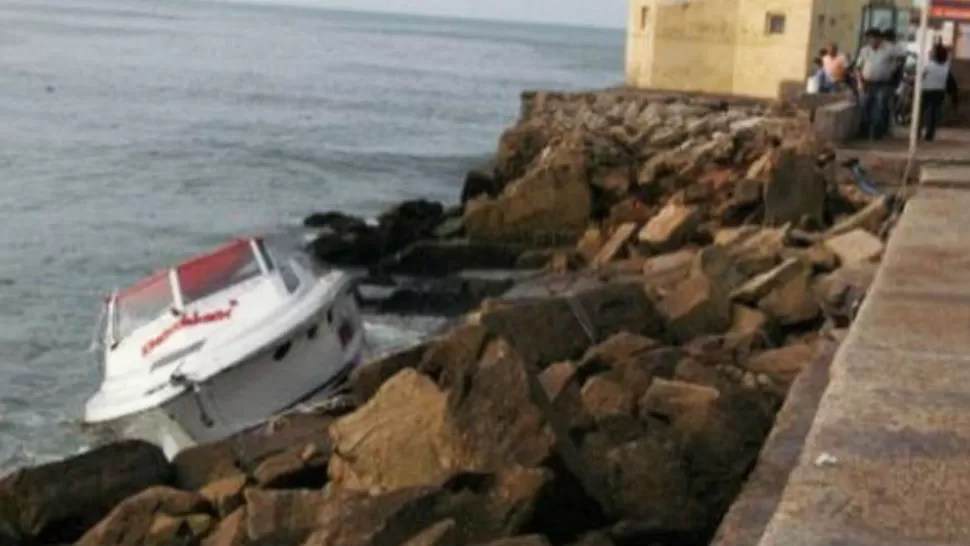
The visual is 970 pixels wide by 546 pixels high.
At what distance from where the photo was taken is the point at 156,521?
25.3ft

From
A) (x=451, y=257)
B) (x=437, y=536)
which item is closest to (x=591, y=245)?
(x=451, y=257)

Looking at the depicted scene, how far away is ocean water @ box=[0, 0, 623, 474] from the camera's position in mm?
17044

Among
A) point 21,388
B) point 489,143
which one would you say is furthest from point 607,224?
point 489,143

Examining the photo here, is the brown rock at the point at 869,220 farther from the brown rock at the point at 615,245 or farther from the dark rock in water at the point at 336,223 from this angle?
the dark rock in water at the point at 336,223

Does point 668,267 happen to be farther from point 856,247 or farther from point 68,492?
point 68,492

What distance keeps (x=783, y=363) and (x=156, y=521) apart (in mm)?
3861

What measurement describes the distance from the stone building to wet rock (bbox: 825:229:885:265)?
20.5m

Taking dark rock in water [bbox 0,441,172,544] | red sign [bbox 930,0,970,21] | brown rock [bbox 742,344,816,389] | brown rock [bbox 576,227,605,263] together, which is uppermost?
red sign [bbox 930,0,970,21]

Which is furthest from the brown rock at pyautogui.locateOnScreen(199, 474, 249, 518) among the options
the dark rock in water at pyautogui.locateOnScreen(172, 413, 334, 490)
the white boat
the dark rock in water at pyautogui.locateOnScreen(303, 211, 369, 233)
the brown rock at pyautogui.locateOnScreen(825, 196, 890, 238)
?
the dark rock in water at pyautogui.locateOnScreen(303, 211, 369, 233)

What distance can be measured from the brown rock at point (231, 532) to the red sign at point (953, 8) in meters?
10.6

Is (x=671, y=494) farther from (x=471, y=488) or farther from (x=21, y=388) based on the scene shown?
(x=21, y=388)

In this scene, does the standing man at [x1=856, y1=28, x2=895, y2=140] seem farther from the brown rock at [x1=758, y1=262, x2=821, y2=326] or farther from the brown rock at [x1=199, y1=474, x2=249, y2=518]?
the brown rock at [x1=199, y1=474, x2=249, y2=518]

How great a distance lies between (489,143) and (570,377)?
141ft

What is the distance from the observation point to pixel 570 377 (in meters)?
8.44
